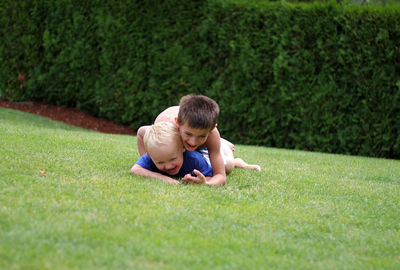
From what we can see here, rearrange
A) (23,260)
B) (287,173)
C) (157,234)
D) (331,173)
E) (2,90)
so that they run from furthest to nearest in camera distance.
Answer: (2,90), (331,173), (287,173), (157,234), (23,260)

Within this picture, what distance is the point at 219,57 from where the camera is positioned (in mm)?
10859

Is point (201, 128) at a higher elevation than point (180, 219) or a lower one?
higher

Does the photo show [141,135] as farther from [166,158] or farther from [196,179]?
[196,179]

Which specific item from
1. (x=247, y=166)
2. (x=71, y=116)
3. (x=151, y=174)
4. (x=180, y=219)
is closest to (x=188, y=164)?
(x=151, y=174)

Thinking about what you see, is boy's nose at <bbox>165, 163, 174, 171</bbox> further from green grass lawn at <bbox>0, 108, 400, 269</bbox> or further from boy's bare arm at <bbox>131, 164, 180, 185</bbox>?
green grass lawn at <bbox>0, 108, 400, 269</bbox>

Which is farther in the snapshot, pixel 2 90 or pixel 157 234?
pixel 2 90

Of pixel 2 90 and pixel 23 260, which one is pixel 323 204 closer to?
pixel 23 260

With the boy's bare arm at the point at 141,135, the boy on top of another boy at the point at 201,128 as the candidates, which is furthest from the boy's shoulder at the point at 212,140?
the boy's bare arm at the point at 141,135

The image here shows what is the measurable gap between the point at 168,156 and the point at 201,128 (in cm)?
46

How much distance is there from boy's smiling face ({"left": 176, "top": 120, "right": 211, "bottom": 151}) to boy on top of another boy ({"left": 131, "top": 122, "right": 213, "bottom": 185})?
0.09 metres

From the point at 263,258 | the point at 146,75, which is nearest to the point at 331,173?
the point at 263,258

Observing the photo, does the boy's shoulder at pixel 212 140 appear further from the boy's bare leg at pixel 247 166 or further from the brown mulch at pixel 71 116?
the brown mulch at pixel 71 116

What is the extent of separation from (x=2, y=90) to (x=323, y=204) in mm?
11713

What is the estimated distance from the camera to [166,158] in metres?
4.43
